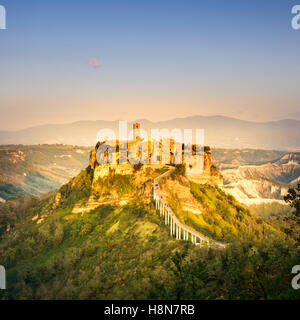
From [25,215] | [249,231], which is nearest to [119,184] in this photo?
[249,231]

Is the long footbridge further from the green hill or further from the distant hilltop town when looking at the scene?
the distant hilltop town

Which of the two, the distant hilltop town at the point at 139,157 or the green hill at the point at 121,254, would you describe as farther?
the distant hilltop town at the point at 139,157

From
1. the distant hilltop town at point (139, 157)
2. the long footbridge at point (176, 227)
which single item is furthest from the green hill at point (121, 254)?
the distant hilltop town at point (139, 157)

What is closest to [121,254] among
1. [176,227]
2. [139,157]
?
[176,227]

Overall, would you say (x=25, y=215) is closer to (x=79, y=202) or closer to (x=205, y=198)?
(x=79, y=202)

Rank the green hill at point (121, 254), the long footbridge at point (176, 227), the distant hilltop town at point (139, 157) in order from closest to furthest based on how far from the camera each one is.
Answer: the green hill at point (121, 254) → the long footbridge at point (176, 227) → the distant hilltop town at point (139, 157)

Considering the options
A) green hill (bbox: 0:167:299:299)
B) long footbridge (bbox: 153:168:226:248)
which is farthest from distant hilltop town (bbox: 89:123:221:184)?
long footbridge (bbox: 153:168:226:248)

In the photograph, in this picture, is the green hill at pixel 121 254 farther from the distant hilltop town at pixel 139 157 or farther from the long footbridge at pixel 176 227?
the distant hilltop town at pixel 139 157

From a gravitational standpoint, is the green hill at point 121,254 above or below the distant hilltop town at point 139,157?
below

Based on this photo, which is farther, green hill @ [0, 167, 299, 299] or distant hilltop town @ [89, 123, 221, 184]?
distant hilltop town @ [89, 123, 221, 184]
